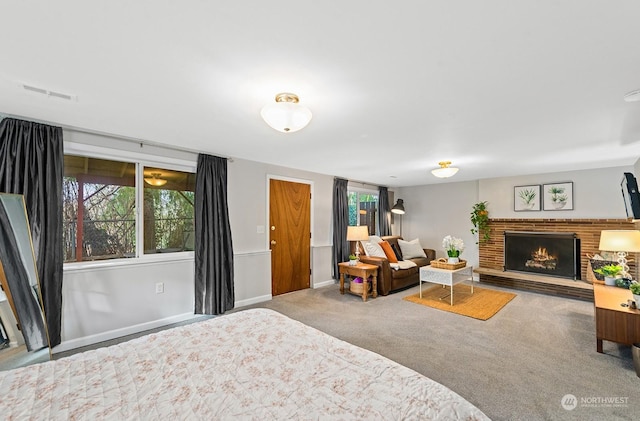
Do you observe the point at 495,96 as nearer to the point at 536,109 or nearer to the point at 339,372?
the point at 536,109

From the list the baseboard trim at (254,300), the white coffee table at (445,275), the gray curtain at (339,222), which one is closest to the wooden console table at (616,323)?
the white coffee table at (445,275)

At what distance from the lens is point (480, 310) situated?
4.00 metres

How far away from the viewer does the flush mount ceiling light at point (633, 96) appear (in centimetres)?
196

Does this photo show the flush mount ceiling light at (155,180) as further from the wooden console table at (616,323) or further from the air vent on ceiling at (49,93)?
the wooden console table at (616,323)

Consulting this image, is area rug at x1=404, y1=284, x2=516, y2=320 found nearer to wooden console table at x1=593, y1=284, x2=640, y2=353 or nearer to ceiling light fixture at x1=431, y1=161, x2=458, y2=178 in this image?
wooden console table at x1=593, y1=284, x2=640, y2=353

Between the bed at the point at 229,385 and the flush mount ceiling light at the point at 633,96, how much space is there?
7.98 ft

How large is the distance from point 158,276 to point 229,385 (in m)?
2.72

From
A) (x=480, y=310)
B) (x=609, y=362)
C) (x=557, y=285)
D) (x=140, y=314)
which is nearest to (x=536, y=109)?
(x=609, y=362)

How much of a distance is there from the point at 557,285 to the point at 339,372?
18.0 ft

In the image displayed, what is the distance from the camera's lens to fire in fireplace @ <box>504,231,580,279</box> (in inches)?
198

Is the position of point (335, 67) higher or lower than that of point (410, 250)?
higher

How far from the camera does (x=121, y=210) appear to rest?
3.25 meters

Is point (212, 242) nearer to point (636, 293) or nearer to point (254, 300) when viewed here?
point (254, 300)

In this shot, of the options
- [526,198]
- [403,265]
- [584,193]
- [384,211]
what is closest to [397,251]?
[403,265]
